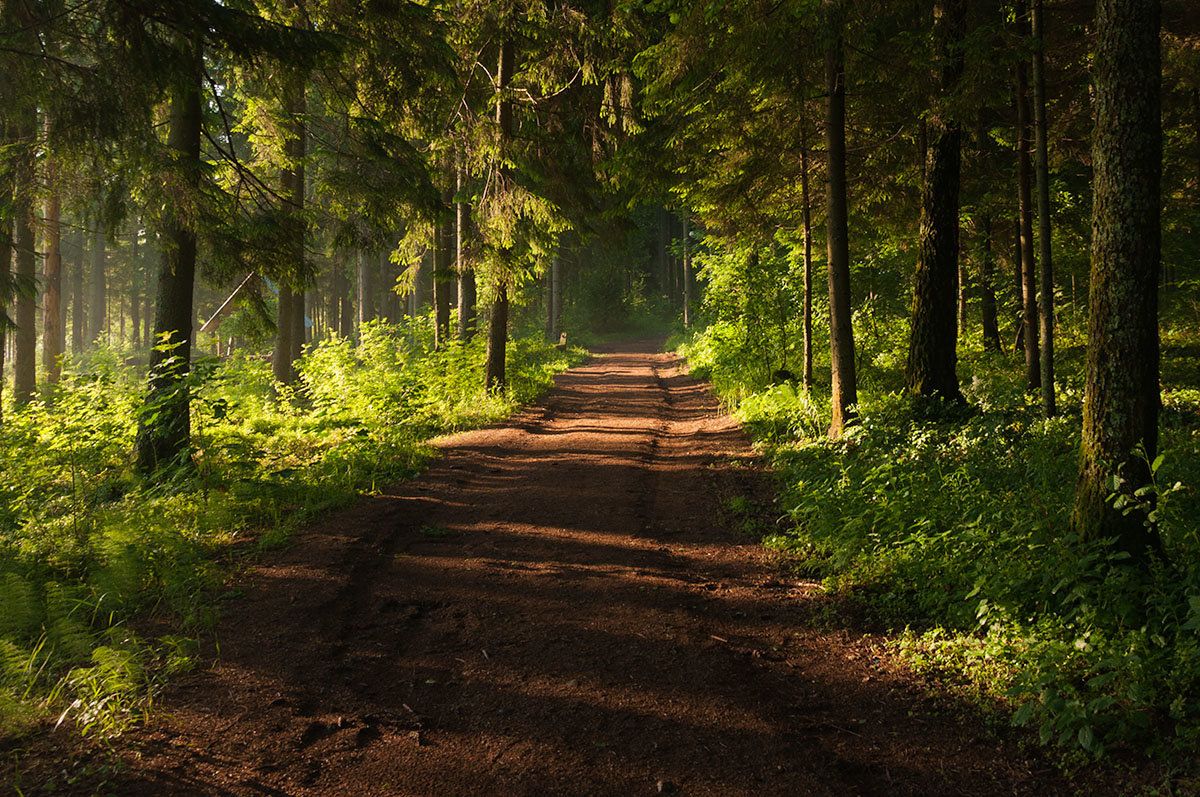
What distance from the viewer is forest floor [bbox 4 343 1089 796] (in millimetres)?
3377

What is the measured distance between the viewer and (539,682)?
4289mm

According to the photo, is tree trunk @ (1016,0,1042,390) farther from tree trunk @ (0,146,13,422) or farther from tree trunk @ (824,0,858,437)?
tree trunk @ (0,146,13,422)

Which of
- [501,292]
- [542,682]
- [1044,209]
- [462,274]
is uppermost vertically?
[462,274]

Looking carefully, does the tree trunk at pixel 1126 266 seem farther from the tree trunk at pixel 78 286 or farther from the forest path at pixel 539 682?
the tree trunk at pixel 78 286

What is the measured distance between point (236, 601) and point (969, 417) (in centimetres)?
900

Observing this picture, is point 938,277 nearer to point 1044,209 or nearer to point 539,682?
point 1044,209

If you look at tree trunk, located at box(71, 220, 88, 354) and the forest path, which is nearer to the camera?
the forest path

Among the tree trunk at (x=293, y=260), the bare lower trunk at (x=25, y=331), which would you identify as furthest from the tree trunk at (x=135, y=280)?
the tree trunk at (x=293, y=260)

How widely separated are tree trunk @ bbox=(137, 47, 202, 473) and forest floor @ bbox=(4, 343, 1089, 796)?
2967 mm

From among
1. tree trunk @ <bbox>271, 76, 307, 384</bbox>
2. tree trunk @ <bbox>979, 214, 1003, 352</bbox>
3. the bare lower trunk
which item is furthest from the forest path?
the bare lower trunk

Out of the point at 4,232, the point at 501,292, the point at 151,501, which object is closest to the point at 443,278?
the point at 501,292

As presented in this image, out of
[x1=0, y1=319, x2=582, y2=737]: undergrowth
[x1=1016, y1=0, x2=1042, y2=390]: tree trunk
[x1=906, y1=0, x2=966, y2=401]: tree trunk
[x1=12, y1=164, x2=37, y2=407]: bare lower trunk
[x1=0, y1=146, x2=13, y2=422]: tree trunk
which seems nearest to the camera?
[x1=0, y1=319, x2=582, y2=737]: undergrowth

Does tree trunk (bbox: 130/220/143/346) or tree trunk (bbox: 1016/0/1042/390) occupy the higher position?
tree trunk (bbox: 130/220/143/346)

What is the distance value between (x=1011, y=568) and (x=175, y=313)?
32.1ft
